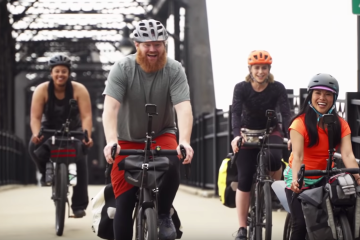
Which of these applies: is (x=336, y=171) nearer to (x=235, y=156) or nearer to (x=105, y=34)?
(x=235, y=156)

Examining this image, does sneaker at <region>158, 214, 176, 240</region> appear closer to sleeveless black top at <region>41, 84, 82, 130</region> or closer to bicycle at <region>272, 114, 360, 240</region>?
bicycle at <region>272, 114, 360, 240</region>

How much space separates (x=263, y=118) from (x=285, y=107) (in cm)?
21

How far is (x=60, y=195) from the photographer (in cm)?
923

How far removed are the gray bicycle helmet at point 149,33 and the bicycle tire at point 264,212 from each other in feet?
6.24

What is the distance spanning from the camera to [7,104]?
32375mm

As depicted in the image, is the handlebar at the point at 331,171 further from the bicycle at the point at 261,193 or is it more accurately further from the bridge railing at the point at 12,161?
the bridge railing at the point at 12,161

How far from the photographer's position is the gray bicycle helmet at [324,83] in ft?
20.1

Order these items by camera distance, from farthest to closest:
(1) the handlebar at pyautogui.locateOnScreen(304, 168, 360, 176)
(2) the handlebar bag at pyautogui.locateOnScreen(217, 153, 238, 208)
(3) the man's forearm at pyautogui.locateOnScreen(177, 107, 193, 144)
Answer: (2) the handlebar bag at pyautogui.locateOnScreen(217, 153, 238, 208)
(3) the man's forearm at pyautogui.locateOnScreen(177, 107, 193, 144)
(1) the handlebar at pyautogui.locateOnScreen(304, 168, 360, 176)

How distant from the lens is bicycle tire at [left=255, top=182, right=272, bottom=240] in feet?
24.2

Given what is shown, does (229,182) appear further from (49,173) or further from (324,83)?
(324,83)

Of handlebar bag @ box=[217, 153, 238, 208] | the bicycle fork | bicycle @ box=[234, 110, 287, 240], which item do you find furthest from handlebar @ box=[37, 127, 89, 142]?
the bicycle fork

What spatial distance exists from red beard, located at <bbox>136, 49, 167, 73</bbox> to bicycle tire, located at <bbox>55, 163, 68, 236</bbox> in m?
3.28

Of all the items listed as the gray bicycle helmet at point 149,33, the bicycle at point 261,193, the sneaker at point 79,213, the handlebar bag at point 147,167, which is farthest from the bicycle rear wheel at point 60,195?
the gray bicycle helmet at point 149,33

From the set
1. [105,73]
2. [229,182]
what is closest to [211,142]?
[229,182]
